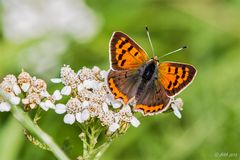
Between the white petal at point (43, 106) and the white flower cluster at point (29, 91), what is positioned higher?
the white flower cluster at point (29, 91)

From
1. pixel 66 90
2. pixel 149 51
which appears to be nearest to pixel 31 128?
pixel 66 90

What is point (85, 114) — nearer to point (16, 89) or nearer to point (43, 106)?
point (43, 106)

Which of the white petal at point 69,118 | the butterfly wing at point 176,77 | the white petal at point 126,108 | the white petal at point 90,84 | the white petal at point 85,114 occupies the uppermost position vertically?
the white petal at point 90,84

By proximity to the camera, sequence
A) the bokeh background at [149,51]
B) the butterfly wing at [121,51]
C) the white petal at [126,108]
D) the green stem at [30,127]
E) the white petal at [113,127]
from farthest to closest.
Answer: the bokeh background at [149,51], the butterfly wing at [121,51], the white petal at [126,108], the white petal at [113,127], the green stem at [30,127]

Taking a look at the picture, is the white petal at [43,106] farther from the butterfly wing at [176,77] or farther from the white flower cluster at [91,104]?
the butterfly wing at [176,77]

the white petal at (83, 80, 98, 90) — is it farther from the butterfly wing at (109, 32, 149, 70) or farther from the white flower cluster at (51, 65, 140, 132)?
the butterfly wing at (109, 32, 149, 70)

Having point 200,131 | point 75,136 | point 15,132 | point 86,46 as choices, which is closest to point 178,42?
point 86,46

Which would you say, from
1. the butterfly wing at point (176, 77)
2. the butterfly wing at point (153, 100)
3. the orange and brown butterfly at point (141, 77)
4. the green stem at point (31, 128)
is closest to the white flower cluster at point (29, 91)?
the orange and brown butterfly at point (141, 77)
